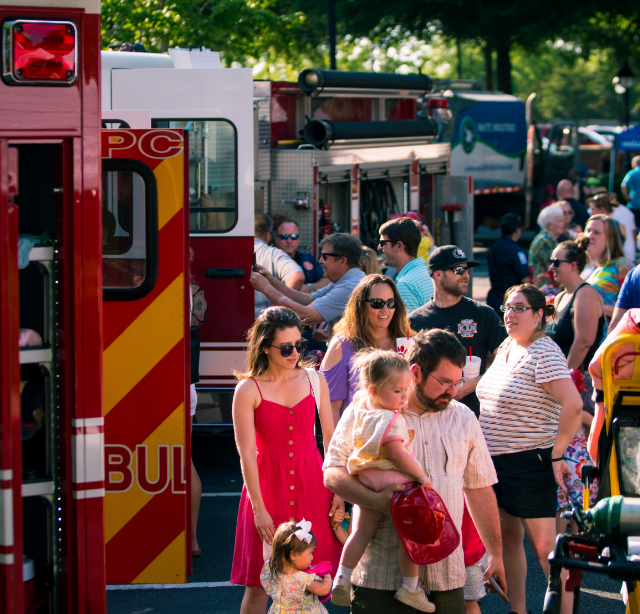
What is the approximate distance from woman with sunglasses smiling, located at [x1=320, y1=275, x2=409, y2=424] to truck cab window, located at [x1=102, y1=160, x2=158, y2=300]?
1029mm

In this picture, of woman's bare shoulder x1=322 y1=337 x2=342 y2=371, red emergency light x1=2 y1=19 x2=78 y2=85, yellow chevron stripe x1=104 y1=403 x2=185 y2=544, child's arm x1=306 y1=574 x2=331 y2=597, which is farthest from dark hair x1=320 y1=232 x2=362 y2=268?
red emergency light x1=2 y1=19 x2=78 y2=85

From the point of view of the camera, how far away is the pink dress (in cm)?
380

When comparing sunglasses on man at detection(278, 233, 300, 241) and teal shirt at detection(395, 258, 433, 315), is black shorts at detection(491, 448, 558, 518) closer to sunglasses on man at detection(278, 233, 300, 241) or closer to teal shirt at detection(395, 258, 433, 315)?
teal shirt at detection(395, 258, 433, 315)

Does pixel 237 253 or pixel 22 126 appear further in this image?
pixel 237 253

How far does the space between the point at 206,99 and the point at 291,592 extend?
3.95 meters

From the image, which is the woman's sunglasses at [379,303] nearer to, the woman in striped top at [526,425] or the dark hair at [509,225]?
the woman in striped top at [526,425]

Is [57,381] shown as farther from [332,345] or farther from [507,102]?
[507,102]

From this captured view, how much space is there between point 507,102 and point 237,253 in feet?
48.5

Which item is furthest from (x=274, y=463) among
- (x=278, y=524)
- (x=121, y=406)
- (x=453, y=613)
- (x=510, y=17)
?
(x=510, y=17)

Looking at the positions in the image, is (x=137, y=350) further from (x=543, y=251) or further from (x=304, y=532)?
(x=543, y=251)

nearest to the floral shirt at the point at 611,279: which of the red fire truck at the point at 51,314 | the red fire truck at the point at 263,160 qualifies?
the red fire truck at the point at 263,160

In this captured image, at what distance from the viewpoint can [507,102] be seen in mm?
19734

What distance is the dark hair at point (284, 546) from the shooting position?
3.49 meters

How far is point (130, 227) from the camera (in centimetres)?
416
